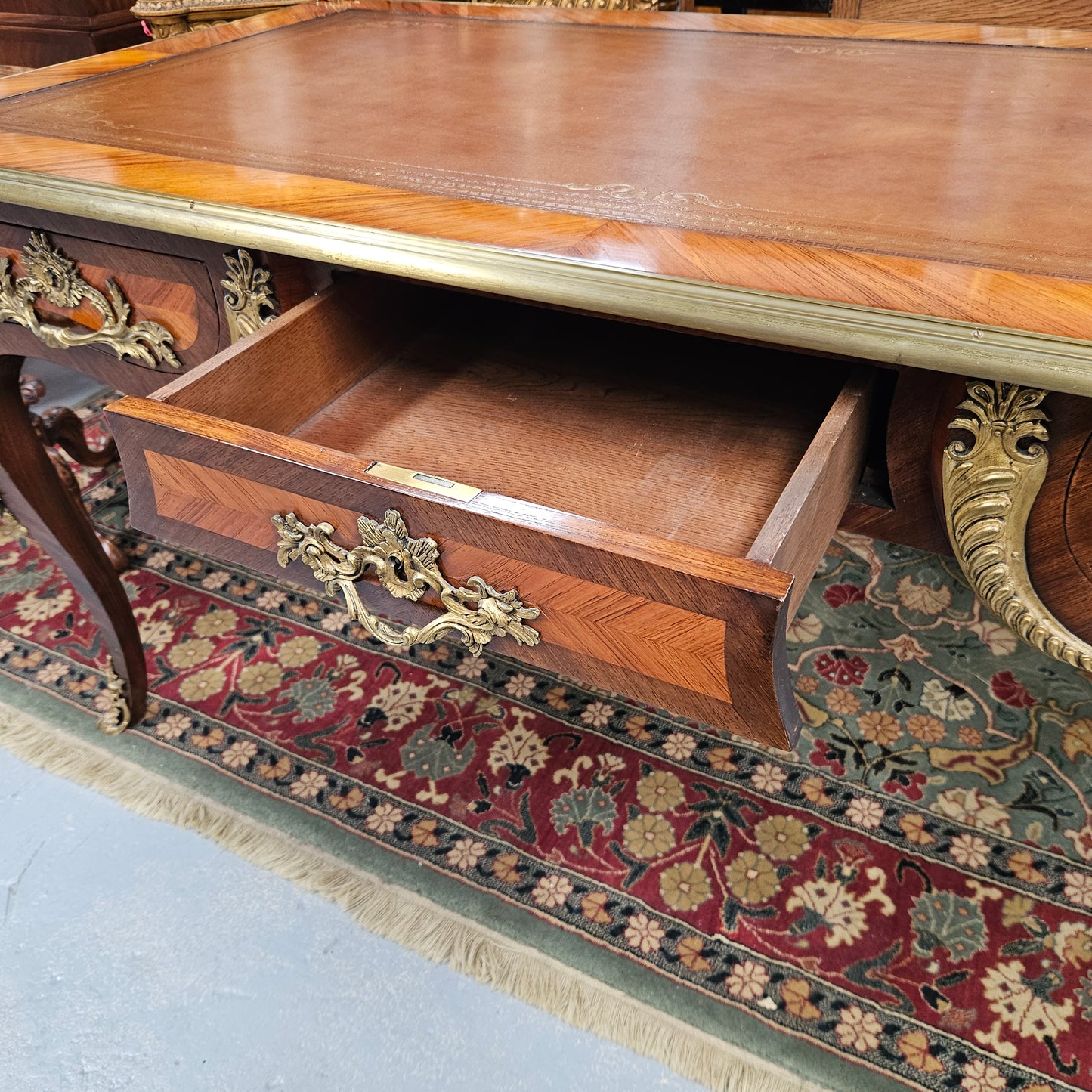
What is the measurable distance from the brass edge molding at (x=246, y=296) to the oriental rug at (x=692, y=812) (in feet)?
0.61

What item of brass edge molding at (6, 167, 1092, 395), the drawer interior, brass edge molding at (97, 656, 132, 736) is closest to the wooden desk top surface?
brass edge molding at (6, 167, 1092, 395)

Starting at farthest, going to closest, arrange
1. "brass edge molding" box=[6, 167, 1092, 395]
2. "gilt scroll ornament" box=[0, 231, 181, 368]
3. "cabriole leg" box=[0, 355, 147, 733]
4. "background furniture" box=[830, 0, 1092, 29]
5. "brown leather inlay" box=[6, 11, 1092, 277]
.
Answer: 1. "background furniture" box=[830, 0, 1092, 29]
2. "cabriole leg" box=[0, 355, 147, 733]
3. "gilt scroll ornament" box=[0, 231, 181, 368]
4. "brown leather inlay" box=[6, 11, 1092, 277]
5. "brass edge molding" box=[6, 167, 1092, 395]

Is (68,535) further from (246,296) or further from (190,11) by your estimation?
(190,11)

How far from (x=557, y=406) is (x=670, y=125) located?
0.21m

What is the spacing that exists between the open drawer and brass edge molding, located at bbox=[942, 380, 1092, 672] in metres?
0.06

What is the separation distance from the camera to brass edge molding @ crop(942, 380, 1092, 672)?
16.5 inches

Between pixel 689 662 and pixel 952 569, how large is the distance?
73 centimetres

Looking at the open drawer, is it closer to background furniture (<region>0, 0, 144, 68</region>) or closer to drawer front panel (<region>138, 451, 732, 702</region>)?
drawer front panel (<region>138, 451, 732, 702</region>)

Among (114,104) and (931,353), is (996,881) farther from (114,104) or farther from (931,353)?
(114,104)

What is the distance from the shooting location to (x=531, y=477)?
0.57 metres

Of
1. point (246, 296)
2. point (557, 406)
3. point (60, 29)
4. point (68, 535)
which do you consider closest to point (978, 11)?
point (557, 406)

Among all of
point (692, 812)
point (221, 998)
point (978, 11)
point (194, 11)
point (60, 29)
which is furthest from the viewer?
point (60, 29)

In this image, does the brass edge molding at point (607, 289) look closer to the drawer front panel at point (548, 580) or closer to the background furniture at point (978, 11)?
the drawer front panel at point (548, 580)

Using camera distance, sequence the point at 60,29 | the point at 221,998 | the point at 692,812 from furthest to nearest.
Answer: the point at 60,29, the point at 692,812, the point at 221,998
